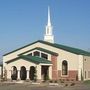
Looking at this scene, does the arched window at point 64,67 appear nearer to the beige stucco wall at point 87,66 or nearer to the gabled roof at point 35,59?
the gabled roof at point 35,59

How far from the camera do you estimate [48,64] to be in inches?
2544

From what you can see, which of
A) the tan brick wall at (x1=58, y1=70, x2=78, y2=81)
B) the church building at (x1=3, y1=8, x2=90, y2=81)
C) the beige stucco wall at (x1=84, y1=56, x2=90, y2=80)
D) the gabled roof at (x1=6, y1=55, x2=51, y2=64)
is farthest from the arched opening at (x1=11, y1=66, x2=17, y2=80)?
the beige stucco wall at (x1=84, y1=56, x2=90, y2=80)

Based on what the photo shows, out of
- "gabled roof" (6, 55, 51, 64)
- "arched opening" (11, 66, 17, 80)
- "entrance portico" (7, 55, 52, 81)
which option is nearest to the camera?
"gabled roof" (6, 55, 51, 64)

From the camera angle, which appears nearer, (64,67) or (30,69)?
(30,69)

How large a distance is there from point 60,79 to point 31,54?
7448 millimetres

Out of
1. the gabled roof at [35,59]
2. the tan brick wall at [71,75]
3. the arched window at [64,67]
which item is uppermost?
the gabled roof at [35,59]

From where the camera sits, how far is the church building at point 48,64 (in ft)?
209

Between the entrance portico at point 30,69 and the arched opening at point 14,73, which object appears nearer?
the entrance portico at point 30,69

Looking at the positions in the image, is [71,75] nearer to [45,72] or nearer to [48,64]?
[48,64]

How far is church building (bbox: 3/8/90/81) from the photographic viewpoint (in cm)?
6356

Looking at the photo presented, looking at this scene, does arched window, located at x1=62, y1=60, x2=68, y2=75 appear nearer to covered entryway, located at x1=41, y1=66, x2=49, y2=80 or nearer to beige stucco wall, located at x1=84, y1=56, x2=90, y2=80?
covered entryway, located at x1=41, y1=66, x2=49, y2=80

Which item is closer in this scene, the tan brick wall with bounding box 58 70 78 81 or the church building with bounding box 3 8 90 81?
the church building with bounding box 3 8 90 81

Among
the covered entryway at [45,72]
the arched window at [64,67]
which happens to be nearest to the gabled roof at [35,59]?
the covered entryway at [45,72]

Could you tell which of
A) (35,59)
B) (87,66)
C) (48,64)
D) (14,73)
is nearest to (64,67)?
(48,64)
